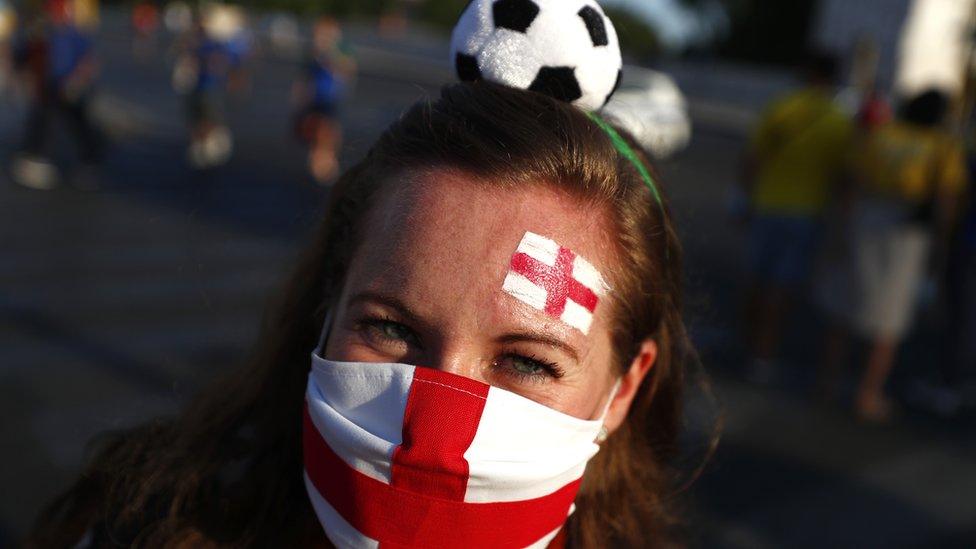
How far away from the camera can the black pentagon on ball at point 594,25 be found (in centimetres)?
155

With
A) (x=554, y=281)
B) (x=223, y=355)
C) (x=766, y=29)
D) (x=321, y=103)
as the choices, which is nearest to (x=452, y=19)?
(x=766, y=29)

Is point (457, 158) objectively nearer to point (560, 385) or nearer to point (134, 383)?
point (560, 385)

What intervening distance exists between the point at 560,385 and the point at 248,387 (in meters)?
0.65

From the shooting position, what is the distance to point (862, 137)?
4797mm

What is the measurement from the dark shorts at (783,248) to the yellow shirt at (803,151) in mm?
74

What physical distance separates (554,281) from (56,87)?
9.00 m

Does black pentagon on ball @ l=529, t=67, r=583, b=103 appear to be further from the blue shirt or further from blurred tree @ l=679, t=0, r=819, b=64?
blurred tree @ l=679, t=0, r=819, b=64

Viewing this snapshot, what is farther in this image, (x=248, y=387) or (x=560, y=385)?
(x=248, y=387)

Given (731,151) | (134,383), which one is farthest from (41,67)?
(731,151)

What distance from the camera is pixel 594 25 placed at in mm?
1562

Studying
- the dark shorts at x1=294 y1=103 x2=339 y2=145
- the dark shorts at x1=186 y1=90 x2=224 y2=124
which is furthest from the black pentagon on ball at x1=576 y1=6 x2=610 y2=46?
the dark shorts at x1=186 y1=90 x2=224 y2=124

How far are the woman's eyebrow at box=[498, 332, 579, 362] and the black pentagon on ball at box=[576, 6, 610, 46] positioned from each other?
520 mm

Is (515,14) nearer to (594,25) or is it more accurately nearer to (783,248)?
(594,25)

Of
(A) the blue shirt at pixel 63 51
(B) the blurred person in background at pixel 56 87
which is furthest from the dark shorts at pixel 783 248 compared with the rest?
(A) the blue shirt at pixel 63 51
